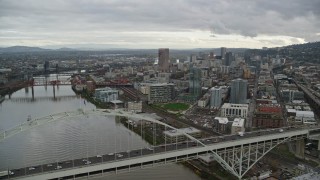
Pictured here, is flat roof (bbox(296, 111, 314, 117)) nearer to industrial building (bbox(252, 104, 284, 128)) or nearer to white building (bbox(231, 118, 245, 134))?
industrial building (bbox(252, 104, 284, 128))

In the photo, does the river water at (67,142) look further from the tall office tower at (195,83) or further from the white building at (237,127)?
the tall office tower at (195,83)

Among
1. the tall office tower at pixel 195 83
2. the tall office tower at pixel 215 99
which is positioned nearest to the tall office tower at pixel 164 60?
the tall office tower at pixel 195 83

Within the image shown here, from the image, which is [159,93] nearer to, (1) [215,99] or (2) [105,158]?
(1) [215,99]

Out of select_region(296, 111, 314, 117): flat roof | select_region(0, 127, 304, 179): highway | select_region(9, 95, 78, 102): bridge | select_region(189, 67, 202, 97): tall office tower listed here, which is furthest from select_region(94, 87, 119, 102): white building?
select_region(0, 127, 304, 179): highway

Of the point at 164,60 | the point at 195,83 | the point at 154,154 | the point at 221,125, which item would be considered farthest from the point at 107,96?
the point at 164,60

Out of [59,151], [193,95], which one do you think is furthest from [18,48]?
[59,151]

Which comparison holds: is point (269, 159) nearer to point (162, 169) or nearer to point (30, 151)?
point (162, 169)
